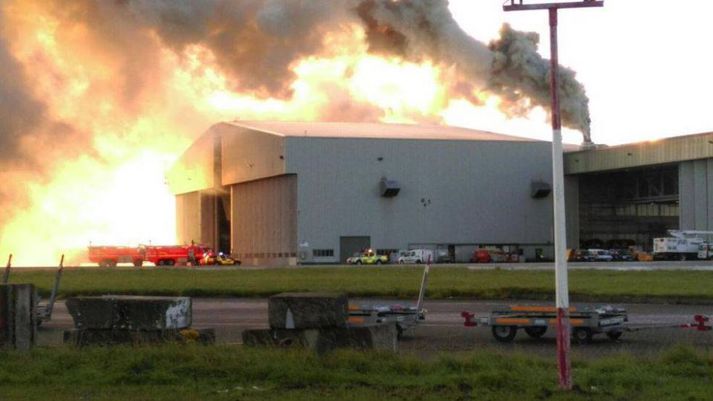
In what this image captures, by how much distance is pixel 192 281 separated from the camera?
1909 inches

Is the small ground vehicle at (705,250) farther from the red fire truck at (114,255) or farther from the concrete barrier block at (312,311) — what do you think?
the concrete barrier block at (312,311)

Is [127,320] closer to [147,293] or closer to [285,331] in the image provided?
[285,331]

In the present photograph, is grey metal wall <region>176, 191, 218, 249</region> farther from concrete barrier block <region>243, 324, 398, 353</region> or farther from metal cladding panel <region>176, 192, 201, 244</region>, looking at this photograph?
concrete barrier block <region>243, 324, 398, 353</region>

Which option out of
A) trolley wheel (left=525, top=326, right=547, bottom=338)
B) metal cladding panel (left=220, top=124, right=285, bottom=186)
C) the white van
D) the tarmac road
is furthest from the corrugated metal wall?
trolley wheel (left=525, top=326, right=547, bottom=338)

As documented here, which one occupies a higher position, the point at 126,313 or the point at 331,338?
the point at 126,313

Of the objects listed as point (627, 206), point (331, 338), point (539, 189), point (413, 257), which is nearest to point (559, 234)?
point (331, 338)

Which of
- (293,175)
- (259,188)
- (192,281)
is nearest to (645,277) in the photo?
(192,281)

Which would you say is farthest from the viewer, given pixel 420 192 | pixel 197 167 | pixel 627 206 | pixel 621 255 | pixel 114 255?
pixel 197 167

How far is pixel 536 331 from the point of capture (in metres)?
21.8

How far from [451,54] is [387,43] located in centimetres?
582

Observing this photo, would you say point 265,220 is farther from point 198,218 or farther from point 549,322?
point 549,322

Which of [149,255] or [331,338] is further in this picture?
[149,255]

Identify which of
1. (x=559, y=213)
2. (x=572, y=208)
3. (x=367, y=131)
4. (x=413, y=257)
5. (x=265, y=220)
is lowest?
(x=413, y=257)

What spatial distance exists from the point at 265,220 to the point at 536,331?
236ft
